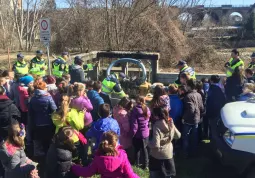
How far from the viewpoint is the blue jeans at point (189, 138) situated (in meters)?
6.56

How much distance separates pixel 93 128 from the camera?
17.3 feet

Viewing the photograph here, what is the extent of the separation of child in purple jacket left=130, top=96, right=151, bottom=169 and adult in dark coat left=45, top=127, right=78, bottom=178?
6.04 feet

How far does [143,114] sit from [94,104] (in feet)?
3.72

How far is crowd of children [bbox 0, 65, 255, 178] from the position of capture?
408 cm

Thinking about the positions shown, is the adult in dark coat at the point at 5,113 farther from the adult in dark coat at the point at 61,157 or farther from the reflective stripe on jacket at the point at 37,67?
the reflective stripe on jacket at the point at 37,67

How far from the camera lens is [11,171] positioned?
4250 mm

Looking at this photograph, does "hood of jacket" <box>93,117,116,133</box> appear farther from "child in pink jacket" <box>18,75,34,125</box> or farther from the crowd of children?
"child in pink jacket" <box>18,75,34,125</box>

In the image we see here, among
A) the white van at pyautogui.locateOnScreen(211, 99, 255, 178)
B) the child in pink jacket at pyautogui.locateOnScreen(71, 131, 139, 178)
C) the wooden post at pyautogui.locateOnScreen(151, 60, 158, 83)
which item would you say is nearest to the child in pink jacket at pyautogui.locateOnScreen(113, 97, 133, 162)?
the white van at pyautogui.locateOnScreen(211, 99, 255, 178)

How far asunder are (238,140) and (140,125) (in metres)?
1.78

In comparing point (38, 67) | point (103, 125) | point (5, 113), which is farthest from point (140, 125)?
point (38, 67)

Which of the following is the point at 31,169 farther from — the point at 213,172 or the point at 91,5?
the point at 91,5

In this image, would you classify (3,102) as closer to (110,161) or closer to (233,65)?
(110,161)

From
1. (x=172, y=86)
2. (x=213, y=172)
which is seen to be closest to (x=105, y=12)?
(x=172, y=86)

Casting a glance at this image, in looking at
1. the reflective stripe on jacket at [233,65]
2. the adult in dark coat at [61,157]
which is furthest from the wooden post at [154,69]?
the adult in dark coat at [61,157]
